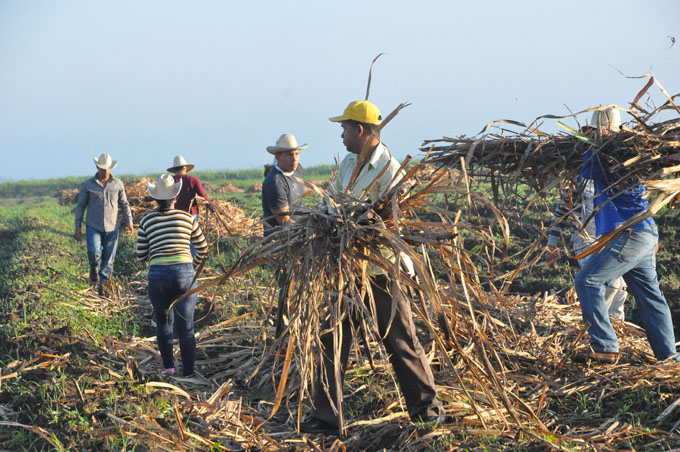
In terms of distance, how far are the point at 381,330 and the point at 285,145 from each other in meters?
2.54

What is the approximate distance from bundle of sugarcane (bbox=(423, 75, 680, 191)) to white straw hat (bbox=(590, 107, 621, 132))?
0.09 metres

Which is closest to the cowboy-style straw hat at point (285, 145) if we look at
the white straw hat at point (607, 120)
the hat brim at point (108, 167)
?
the white straw hat at point (607, 120)

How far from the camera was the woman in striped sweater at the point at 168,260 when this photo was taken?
4.78 meters

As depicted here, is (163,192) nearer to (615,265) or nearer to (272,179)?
(272,179)

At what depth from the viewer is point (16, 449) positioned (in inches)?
160

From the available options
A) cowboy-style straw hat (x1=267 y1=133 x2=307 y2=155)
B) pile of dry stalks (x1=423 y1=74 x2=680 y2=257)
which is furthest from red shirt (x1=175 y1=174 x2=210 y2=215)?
pile of dry stalks (x1=423 y1=74 x2=680 y2=257)

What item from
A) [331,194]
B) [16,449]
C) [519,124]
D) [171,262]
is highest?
[519,124]

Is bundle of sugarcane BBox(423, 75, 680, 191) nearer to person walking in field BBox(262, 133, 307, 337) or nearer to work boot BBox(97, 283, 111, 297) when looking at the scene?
person walking in field BBox(262, 133, 307, 337)

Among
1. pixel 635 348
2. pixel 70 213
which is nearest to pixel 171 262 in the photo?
pixel 635 348

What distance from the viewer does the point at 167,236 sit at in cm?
481

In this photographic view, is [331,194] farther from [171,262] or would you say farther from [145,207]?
[145,207]

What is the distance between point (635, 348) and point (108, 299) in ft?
18.7

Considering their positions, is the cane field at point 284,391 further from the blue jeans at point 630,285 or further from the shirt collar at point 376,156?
the shirt collar at point 376,156

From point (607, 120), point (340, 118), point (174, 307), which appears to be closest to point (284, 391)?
point (174, 307)
